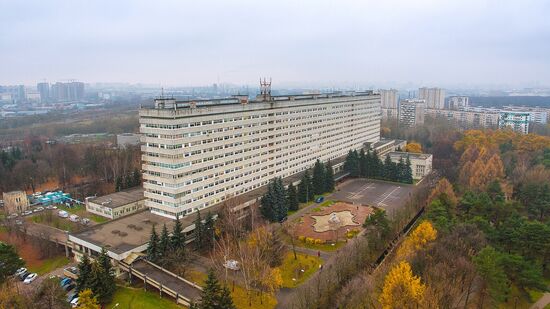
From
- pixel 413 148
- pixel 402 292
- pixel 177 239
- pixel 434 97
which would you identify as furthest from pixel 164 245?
pixel 434 97

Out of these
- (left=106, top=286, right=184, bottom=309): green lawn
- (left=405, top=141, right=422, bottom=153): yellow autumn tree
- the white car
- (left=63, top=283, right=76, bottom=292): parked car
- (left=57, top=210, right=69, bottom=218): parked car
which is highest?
(left=405, top=141, right=422, bottom=153): yellow autumn tree

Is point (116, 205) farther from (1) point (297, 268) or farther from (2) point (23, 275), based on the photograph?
(1) point (297, 268)

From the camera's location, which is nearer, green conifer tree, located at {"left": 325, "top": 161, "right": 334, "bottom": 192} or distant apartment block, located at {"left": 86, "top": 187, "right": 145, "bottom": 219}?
distant apartment block, located at {"left": 86, "top": 187, "right": 145, "bottom": 219}

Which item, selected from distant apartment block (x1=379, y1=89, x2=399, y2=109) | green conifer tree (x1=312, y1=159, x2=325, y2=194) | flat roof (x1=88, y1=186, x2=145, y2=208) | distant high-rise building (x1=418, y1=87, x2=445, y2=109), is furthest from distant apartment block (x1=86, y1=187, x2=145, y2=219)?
distant high-rise building (x1=418, y1=87, x2=445, y2=109)

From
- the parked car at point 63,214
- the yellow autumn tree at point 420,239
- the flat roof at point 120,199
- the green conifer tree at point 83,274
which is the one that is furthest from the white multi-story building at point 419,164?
the green conifer tree at point 83,274

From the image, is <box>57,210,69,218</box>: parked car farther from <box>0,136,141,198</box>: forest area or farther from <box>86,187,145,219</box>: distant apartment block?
<box>0,136,141,198</box>: forest area
